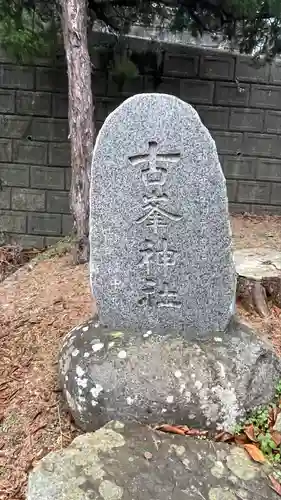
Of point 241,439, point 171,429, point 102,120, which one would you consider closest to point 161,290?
point 171,429

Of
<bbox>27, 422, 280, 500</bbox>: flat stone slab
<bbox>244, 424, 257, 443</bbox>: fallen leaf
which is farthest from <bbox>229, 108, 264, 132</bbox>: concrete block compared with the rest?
<bbox>27, 422, 280, 500</bbox>: flat stone slab

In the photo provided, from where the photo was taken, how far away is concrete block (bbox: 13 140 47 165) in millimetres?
5438

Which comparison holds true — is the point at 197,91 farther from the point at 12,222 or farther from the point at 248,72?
the point at 12,222

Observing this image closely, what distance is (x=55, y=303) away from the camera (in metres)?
3.36

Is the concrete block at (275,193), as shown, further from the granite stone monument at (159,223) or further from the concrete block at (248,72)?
the granite stone monument at (159,223)

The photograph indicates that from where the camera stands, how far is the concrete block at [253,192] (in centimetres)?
559

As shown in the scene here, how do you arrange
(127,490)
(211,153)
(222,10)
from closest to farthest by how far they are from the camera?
1. (127,490)
2. (211,153)
3. (222,10)

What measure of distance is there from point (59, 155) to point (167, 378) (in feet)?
11.9

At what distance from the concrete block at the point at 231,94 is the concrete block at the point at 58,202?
1.69m

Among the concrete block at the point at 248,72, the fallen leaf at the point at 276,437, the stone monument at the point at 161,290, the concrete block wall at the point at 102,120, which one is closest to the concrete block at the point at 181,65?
the concrete block wall at the point at 102,120

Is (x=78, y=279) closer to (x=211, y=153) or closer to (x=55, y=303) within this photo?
(x=55, y=303)

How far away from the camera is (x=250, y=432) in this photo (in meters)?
2.21

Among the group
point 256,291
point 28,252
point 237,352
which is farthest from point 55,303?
point 28,252

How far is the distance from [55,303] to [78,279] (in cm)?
40
